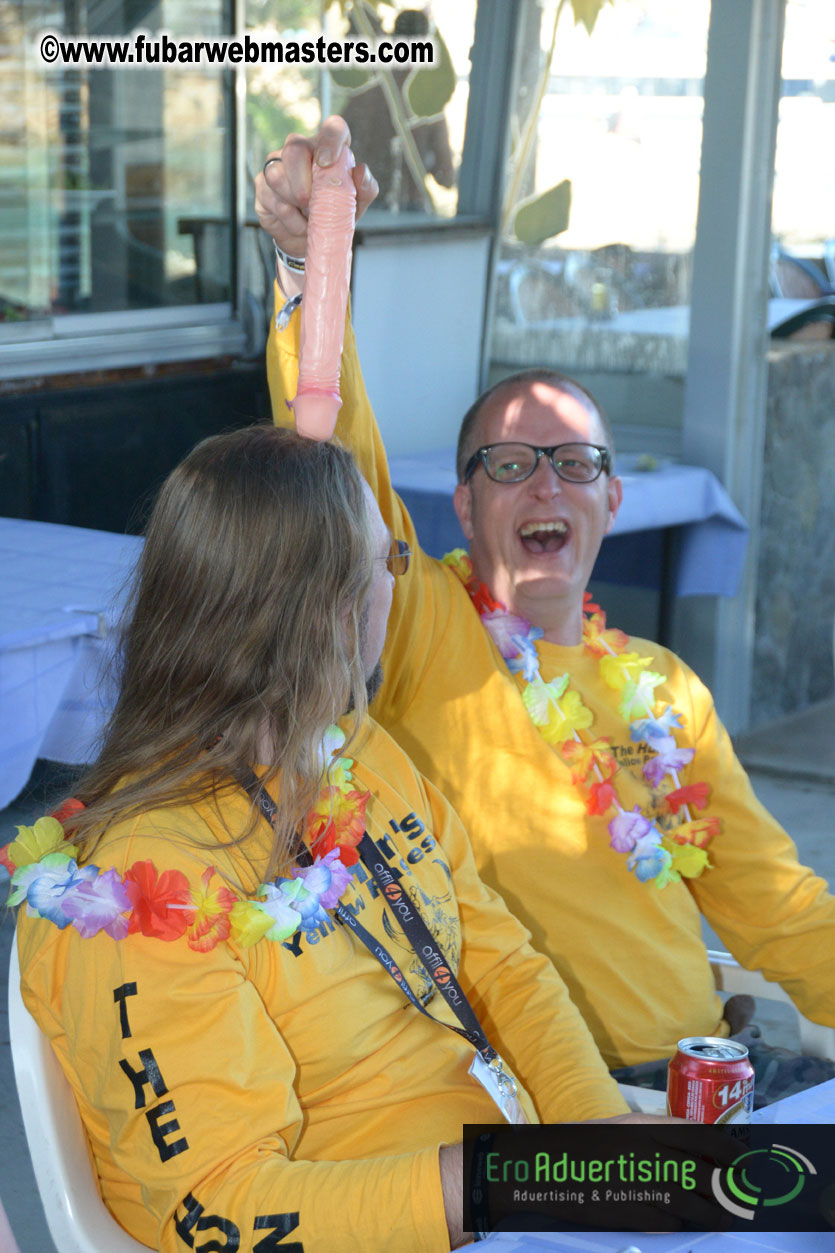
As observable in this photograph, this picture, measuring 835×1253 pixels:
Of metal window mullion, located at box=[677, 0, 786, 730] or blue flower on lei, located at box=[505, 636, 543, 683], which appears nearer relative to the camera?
blue flower on lei, located at box=[505, 636, 543, 683]

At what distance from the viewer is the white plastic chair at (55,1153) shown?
4.77 feet

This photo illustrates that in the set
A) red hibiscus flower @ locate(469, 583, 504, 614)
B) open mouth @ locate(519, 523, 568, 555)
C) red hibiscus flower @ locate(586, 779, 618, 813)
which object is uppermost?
open mouth @ locate(519, 523, 568, 555)

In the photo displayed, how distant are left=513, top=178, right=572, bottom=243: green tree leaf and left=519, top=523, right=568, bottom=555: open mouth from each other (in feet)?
10.8

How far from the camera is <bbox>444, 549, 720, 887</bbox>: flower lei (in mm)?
2146

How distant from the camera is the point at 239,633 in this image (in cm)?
148

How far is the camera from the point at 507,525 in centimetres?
237

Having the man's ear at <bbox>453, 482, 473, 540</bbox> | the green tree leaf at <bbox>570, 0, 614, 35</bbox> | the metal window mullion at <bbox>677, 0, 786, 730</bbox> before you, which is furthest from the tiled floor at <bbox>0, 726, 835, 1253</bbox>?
the green tree leaf at <bbox>570, 0, 614, 35</bbox>

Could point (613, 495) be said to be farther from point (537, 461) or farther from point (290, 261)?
point (290, 261)

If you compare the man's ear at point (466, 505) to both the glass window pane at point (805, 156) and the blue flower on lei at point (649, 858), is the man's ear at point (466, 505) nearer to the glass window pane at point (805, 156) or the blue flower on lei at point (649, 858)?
the blue flower on lei at point (649, 858)

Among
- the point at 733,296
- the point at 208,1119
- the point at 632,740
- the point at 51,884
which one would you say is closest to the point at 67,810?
the point at 51,884

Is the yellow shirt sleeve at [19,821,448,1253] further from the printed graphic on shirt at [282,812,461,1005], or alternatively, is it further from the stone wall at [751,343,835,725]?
the stone wall at [751,343,835,725]

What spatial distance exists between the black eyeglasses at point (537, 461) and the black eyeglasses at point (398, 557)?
422 millimetres

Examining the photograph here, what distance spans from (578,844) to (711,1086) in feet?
2.37

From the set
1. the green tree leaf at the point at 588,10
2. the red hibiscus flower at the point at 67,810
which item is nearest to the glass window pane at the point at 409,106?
the green tree leaf at the point at 588,10
